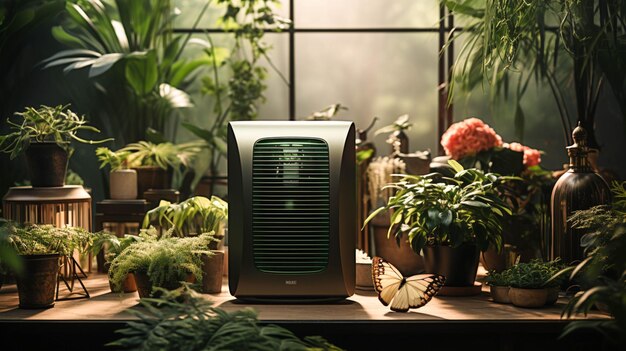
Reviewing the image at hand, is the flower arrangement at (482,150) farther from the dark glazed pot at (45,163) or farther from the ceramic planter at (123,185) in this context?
the dark glazed pot at (45,163)

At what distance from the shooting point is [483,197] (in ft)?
9.05

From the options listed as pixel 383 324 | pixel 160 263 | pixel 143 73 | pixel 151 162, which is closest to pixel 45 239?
pixel 160 263

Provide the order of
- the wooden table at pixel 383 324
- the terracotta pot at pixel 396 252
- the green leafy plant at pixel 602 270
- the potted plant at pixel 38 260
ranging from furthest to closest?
the terracotta pot at pixel 396 252 → the potted plant at pixel 38 260 → the wooden table at pixel 383 324 → the green leafy plant at pixel 602 270

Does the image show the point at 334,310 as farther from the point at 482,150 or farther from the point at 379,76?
the point at 379,76

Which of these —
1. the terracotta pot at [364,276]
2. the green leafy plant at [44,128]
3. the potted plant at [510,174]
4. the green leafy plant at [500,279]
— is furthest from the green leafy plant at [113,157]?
the green leafy plant at [500,279]

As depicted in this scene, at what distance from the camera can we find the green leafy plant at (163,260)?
2.49 meters

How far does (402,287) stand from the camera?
2484 millimetres

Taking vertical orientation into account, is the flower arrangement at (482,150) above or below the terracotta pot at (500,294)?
above

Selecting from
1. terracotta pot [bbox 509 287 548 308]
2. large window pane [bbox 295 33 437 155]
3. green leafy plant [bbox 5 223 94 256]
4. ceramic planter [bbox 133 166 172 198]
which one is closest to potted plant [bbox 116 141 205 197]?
ceramic planter [bbox 133 166 172 198]

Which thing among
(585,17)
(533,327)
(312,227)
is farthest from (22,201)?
(585,17)

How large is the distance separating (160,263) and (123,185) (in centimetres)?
85

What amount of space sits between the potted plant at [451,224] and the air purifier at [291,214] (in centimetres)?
27

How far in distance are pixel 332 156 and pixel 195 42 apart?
74.9 inches

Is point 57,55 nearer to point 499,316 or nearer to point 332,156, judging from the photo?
point 332,156
